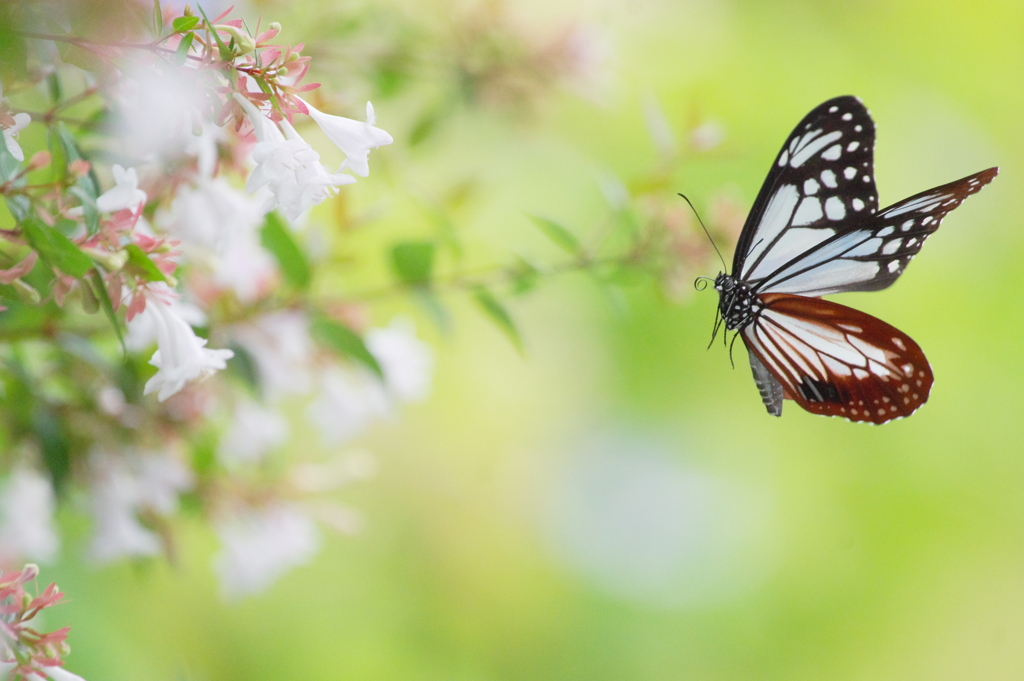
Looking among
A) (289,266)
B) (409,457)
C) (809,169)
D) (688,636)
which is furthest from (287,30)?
(688,636)

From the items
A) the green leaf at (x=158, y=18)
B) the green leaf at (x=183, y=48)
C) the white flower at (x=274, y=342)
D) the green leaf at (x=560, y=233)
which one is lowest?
the white flower at (x=274, y=342)

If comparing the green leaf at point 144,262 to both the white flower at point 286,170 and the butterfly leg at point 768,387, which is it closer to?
the white flower at point 286,170

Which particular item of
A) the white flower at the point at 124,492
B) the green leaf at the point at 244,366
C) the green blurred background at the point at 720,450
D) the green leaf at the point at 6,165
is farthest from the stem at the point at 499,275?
the green blurred background at the point at 720,450

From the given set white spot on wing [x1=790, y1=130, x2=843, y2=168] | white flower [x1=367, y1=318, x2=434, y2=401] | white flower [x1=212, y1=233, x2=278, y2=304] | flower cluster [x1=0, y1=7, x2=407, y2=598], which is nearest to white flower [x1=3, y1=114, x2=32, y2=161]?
flower cluster [x1=0, y1=7, x2=407, y2=598]

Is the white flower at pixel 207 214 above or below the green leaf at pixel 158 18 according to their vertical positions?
below

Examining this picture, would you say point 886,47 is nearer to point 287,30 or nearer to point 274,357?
point 287,30

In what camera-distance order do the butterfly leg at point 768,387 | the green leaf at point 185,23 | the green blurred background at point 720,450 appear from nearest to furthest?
the green leaf at point 185,23
the butterfly leg at point 768,387
the green blurred background at point 720,450

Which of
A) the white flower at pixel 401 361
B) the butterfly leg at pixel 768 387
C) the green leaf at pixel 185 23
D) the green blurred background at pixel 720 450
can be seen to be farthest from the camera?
the green blurred background at pixel 720 450
